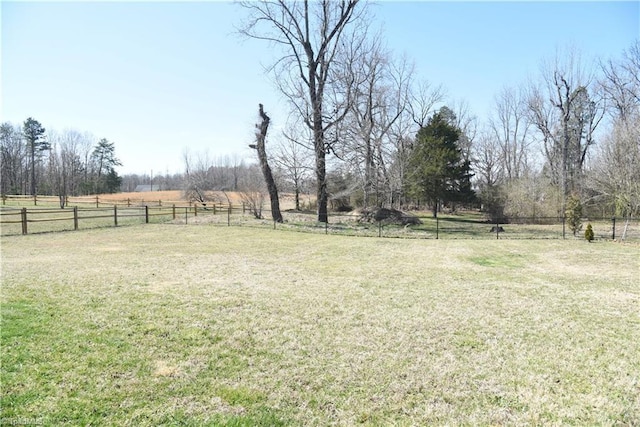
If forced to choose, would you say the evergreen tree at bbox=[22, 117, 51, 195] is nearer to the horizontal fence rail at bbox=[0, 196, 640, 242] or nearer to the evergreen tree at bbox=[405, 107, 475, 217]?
the horizontal fence rail at bbox=[0, 196, 640, 242]

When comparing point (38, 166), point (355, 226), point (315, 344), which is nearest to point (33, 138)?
point (38, 166)

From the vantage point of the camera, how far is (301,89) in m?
21.8

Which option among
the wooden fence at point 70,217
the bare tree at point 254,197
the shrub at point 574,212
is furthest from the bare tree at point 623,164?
the wooden fence at point 70,217

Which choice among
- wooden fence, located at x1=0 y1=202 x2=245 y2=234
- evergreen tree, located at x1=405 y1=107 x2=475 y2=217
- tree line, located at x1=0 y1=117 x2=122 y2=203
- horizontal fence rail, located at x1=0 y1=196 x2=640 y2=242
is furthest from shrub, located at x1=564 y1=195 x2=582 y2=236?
tree line, located at x1=0 y1=117 x2=122 y2=203

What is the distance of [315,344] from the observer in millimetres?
4332

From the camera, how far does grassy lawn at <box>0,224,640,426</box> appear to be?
3016mm

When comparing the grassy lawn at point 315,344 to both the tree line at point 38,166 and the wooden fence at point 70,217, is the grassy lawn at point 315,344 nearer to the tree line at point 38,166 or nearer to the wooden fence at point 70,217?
the wooden fence at point 70,217

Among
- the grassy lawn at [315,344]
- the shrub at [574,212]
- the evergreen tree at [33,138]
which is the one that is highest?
the evergreen tree at [33,138]

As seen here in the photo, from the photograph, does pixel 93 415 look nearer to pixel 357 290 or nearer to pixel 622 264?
pixel 357 290

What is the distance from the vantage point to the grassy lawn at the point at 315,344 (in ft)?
9.89

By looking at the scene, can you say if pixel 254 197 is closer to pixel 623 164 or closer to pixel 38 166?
pixel 623 164

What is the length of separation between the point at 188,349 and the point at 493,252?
409 inches

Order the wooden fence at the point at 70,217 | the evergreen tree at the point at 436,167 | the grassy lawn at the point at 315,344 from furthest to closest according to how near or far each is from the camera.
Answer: the evergreen tree at the point at 436,167
the wooden fence at the point at 70,217
the grassy lawn at the point at 315,344

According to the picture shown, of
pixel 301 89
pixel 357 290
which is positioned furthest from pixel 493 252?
pixel 301 89
